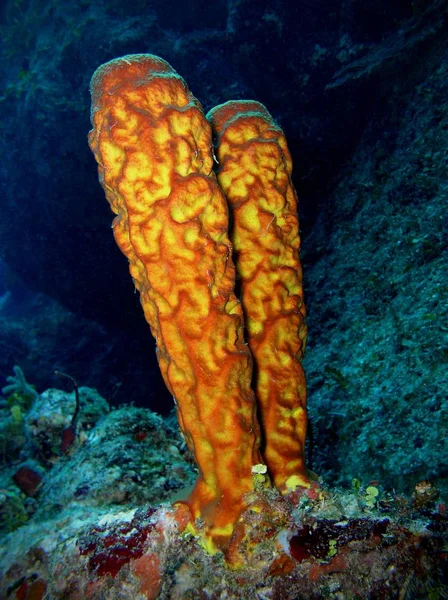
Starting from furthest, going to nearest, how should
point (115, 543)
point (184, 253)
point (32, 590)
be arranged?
point (32, 590) < point (115, 543) < point (184, 253)

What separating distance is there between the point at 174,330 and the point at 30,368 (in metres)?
14.1

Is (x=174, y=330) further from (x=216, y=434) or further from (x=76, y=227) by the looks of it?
(x=76, y=227)

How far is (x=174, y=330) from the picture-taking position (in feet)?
5.05

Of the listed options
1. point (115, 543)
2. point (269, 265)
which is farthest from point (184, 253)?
point (115, 543)

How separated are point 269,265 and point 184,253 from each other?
522mm

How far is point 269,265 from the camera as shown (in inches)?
72.1

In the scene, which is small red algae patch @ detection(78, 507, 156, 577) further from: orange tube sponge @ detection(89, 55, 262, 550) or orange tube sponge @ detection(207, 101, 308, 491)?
orange tube sponge @ detection(207, 101, 308, 491)

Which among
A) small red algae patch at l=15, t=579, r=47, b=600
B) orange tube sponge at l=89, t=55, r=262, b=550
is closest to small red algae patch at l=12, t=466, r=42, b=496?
small red algae patch at l=15, t=579, r=47, b=600

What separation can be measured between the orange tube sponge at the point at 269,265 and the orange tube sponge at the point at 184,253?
0.25 metres

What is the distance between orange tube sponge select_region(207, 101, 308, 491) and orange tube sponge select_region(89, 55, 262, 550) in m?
0.25

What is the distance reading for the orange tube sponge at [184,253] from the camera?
144 cm

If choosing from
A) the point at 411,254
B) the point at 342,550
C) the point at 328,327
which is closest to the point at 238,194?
the point at 342,550

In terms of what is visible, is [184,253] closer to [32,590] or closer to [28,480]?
[32,590]

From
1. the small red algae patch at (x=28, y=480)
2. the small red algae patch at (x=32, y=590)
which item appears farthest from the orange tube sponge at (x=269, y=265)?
the small red algae patch at (x=28, y=480)
